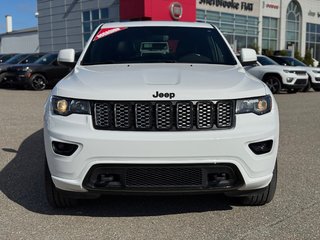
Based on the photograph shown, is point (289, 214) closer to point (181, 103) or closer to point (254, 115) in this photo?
point (254, 115)

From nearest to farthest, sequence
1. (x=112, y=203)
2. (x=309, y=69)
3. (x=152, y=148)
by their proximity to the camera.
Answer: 1. (x=152, y=148)
2. (x=112, y=203)
3. (x=309, y=69)

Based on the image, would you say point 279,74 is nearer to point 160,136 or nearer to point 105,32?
point 105,32

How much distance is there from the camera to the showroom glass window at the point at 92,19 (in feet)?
111

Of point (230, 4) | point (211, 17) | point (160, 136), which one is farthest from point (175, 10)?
point (160, 136)

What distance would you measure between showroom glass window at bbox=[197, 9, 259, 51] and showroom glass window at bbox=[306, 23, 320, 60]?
34.9 feet

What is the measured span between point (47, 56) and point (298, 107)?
35.6ft

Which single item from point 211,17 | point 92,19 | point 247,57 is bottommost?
point 247,57

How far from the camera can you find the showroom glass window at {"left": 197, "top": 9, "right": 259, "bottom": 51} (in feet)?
116

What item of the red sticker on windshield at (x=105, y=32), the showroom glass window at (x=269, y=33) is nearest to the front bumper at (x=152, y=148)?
the red sticker on windshield at (x=105, y=32)

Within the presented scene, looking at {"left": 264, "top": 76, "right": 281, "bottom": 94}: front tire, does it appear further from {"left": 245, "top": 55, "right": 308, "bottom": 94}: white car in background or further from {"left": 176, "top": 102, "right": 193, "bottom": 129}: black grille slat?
{"left": 176, "top": 102, "right": 193, "bottom": 129}: black grille slat

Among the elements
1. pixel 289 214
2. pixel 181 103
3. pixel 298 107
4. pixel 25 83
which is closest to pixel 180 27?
pixel 181 103

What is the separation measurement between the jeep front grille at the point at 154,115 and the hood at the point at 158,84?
0.06 meters

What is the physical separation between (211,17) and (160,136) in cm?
3363

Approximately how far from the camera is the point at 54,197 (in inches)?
147
